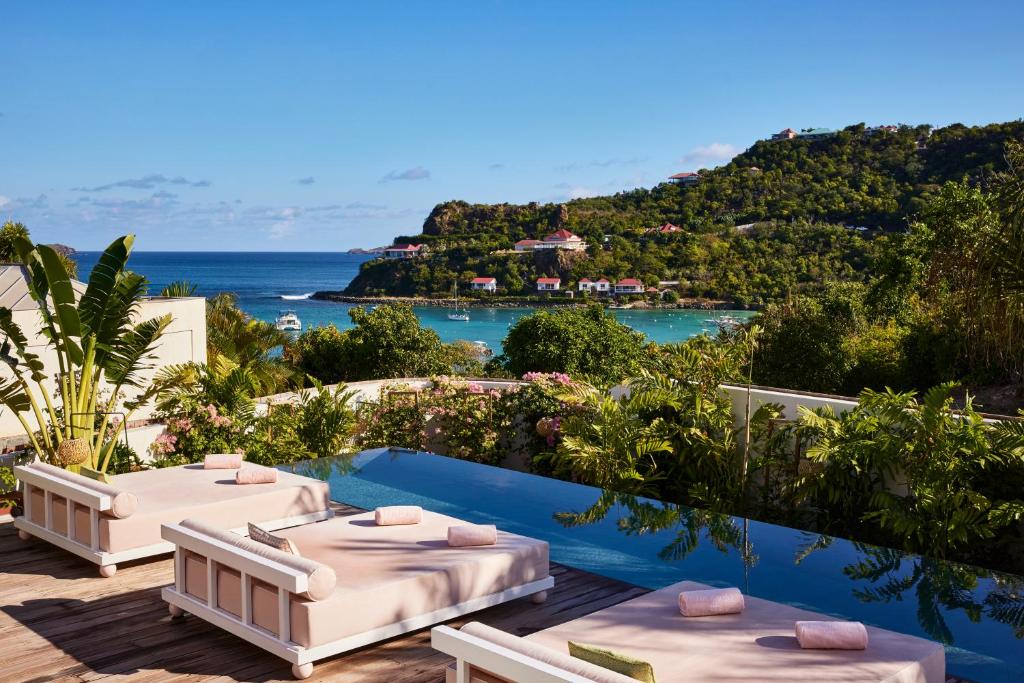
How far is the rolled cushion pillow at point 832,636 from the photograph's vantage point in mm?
4027

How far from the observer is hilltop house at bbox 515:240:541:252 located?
59.2 m

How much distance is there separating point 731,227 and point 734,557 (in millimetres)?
42335

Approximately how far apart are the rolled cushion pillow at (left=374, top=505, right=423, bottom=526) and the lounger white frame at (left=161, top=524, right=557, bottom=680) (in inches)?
38.7

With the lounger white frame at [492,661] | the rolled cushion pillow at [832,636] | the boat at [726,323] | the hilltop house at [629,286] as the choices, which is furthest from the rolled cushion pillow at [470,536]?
the hilltop house at [629,286]

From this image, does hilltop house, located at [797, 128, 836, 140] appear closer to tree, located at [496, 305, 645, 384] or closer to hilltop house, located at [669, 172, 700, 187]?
hilltop house, located at [669, 172, 700, 187]

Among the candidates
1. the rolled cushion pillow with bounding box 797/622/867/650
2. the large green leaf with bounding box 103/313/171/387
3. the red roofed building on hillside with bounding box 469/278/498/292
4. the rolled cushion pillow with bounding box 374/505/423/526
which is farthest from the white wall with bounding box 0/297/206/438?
the red roofed building on hillside with bounding box 469/278/498/292

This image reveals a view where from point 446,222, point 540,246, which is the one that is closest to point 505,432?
point 540,246

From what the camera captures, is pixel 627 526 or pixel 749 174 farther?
pixel 749 174

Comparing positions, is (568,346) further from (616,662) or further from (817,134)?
(817,134)

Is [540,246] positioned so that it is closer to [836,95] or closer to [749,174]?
[749,174]

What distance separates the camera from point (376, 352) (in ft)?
87.9

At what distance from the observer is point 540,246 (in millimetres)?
58562

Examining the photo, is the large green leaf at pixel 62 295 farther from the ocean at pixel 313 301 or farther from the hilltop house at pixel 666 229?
the hilltop house at pixel 666 229

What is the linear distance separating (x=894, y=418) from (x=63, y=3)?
30450 millimetres
